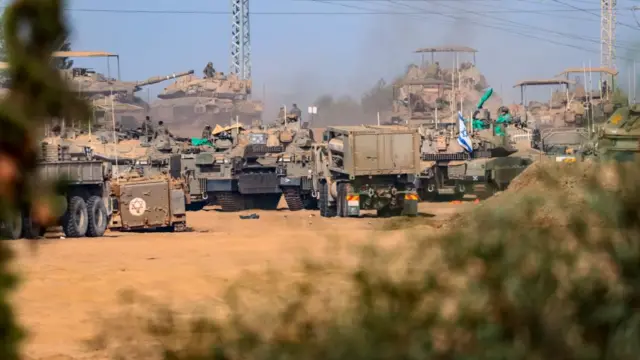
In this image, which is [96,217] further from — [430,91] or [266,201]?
[430,91]

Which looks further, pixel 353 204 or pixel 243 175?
pixel 243 175

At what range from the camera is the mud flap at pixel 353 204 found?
74.1 feet

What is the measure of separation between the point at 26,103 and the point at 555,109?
49904 mm

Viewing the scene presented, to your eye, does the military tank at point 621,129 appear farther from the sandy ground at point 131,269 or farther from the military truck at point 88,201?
the military truck at point 88,201

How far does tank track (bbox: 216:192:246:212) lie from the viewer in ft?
94.2

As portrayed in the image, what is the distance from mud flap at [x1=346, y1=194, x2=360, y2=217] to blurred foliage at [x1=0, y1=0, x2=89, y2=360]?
20.5 metres

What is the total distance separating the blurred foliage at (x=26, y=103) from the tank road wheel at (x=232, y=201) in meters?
26.6

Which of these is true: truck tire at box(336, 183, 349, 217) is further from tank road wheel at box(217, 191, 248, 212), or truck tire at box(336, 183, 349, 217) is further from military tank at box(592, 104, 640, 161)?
military tank at box(592, 104, 640, 161)

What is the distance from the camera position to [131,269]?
41.5 feet

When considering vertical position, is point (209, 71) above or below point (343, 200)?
above

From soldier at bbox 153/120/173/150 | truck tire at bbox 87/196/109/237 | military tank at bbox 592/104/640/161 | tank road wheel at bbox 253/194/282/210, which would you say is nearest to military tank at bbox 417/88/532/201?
tank road wheel at bbox 253/194/282/210

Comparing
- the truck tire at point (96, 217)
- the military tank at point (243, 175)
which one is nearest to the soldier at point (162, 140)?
the military tank at point (243, 175)

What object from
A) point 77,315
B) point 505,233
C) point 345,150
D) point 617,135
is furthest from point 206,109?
point 505,233

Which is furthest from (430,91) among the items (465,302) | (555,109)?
(465,302)
